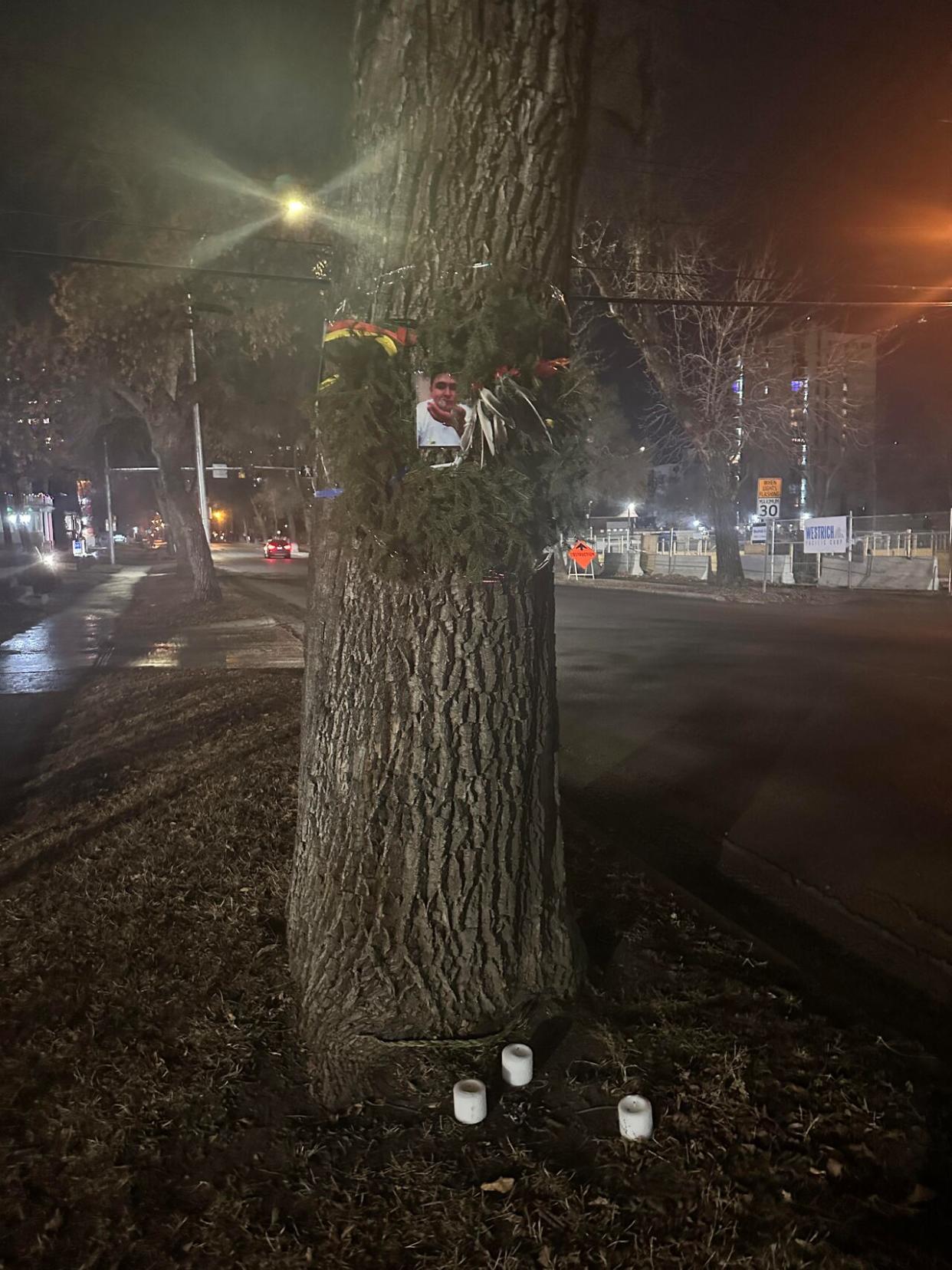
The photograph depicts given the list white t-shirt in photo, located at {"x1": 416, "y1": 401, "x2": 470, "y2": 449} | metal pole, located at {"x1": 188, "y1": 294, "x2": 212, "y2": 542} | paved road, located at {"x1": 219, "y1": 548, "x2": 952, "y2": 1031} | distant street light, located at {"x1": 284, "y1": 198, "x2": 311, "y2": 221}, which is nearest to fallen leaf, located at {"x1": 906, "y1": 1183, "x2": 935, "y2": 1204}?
paved road, located at {"x1": 219, "y1": 548, "x2": 952, "y2": 1031}

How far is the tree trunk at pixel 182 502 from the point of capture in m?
21.1

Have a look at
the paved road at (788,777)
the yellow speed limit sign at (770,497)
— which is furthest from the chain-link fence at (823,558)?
the paved road at (788,777)

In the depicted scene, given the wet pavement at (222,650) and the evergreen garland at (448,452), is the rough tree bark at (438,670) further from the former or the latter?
the wet pavement at (222,650)

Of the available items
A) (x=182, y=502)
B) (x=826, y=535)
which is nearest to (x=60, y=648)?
(x=182, y=502)

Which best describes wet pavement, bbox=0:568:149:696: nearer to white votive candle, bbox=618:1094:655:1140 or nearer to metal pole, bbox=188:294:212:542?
metal pole, bbox=188:294:212:542

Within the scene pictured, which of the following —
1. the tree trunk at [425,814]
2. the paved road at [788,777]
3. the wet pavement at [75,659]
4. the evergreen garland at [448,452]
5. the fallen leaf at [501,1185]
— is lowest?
the paved road at [788,777]

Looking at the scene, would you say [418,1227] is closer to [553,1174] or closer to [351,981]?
[553,1174]

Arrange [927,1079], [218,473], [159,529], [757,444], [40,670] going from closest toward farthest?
[927,1079] → [40,670] → [757,444] → [218,473] → [159,529]

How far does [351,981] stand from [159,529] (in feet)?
483

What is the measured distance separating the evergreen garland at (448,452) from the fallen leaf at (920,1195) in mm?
2016

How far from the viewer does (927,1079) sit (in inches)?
112

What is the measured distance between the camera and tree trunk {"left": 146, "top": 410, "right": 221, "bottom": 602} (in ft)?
69.2

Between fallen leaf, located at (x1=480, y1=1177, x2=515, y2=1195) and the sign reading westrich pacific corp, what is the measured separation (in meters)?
24.9

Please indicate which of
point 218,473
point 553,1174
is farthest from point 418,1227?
point 218,473
